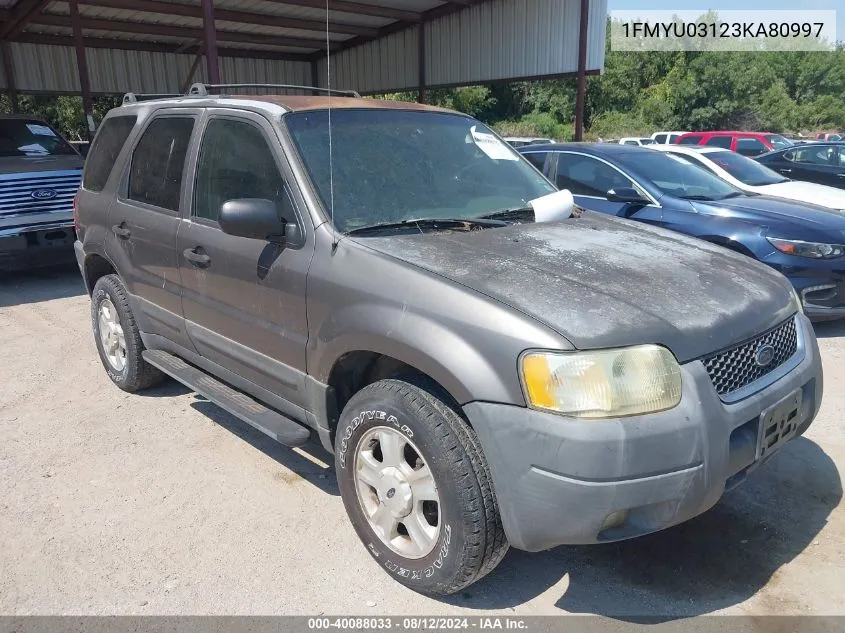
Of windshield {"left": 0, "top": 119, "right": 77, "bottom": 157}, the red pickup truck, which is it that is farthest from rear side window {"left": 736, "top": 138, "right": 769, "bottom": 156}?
windshield {"left": 0, "top": 119, "right": 77, "bottom": 157}

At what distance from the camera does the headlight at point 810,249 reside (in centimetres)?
551

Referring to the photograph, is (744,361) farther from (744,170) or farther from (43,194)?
(43,194)

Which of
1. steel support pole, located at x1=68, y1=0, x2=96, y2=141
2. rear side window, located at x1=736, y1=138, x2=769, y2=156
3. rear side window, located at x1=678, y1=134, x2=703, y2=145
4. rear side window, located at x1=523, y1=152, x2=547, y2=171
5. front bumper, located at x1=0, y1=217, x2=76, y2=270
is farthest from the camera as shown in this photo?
rear side window, located at x1=678, y1=134, x2=703, y2=145

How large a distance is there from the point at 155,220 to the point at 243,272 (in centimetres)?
101

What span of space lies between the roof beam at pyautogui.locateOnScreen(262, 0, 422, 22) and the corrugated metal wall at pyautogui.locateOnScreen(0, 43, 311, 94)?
6208mm

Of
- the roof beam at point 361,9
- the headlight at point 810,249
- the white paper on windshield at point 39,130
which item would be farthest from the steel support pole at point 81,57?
the headlight at point 810,249

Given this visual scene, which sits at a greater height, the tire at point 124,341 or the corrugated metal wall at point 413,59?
the corrugated metal wall at point 413,59

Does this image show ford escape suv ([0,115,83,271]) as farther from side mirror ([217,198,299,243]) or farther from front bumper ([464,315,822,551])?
front bumper ([464,315,822,551])

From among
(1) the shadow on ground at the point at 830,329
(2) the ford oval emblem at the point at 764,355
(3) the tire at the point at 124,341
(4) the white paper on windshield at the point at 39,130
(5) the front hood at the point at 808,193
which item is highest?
(4) the white paper on windshield at the point at 39,130

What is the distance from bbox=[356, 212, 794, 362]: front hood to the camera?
227 centimetres

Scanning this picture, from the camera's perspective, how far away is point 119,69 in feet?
57.0

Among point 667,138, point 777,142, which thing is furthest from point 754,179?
point 777,142

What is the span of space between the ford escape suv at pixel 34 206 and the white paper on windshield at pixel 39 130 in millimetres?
445

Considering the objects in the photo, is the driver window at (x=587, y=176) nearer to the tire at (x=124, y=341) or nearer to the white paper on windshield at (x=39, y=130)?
the tire at (x=124, y=341)
